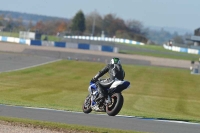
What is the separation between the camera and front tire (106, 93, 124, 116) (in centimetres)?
1531

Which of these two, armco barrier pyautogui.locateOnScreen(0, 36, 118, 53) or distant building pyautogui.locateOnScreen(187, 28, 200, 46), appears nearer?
armco barrier pyautogui.locateOnScreen(0, 36, 118, 53)

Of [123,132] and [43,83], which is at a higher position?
[123,132]

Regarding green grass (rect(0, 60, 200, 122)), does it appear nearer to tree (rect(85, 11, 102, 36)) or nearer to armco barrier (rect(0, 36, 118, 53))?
armco barrier (rect(0, 36, 118, 53))

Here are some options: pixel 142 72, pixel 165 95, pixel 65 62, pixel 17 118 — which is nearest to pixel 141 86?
pixel 165 95

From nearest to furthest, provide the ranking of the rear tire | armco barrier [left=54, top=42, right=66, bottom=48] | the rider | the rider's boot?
the rider < the rider's boot < the rear tire < armco barrier [left=54, top=42, right=66, bottom=48]

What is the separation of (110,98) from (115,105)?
361 millimetres

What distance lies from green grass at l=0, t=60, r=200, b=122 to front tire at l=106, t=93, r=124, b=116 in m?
3.92

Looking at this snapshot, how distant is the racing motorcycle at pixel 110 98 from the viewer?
50.5 feet

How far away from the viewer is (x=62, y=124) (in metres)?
13.1

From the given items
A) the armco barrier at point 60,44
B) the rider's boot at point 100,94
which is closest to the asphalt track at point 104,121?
the rider's boot at point 100,94

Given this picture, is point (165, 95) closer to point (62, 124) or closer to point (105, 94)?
point (105, 94)

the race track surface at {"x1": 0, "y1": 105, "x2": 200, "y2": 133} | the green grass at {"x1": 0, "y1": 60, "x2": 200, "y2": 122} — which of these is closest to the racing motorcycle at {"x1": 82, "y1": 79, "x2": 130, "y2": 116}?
the race track surface at {"x1": 0, "y1": 105, "x2": 200, "y2": 133}

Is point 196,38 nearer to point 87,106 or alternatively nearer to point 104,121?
point 87,106

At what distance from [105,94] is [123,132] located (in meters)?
3.35
